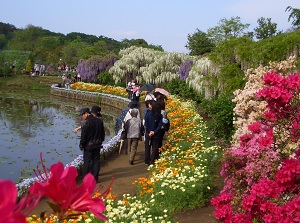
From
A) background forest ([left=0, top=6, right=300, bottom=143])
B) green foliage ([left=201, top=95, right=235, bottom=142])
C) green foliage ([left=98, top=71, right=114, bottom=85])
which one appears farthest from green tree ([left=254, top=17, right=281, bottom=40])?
green foliage ([left=201, top=95, right=235, bottom=142])

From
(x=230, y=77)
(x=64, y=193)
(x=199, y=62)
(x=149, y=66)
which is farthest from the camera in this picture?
(x=149, y=66)

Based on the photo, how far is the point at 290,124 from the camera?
132 inches

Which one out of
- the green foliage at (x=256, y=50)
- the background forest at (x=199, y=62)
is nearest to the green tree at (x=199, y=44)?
the background forest at (x=199, y=62)

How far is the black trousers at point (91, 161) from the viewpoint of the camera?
7.18m

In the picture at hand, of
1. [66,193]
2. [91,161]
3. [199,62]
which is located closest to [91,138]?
[91,161]

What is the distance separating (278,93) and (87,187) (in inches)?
92.0

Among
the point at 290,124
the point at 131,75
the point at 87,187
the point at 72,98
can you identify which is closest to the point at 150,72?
the point at 131,75

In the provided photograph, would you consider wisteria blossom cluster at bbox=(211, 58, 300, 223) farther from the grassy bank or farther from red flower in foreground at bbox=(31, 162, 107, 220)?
the grassy bank

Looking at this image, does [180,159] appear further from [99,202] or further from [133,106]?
[99,202]

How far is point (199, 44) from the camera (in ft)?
163

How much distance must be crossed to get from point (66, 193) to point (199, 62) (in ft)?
53.7

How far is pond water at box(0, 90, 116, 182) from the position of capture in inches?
414

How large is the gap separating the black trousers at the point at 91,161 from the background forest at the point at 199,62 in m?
3.43

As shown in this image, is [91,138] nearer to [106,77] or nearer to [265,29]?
[106,77]
